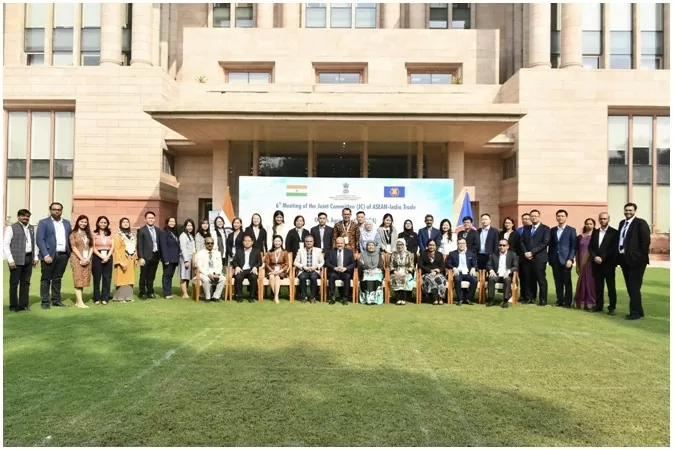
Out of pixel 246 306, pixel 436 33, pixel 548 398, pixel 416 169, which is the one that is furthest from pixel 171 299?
pixel 436 33

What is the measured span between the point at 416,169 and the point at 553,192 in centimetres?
580

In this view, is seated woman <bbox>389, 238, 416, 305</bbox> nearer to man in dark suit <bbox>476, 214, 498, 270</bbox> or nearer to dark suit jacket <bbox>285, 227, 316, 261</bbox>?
man in dark suit <bbox>476, 214, 498, 270</bbox>

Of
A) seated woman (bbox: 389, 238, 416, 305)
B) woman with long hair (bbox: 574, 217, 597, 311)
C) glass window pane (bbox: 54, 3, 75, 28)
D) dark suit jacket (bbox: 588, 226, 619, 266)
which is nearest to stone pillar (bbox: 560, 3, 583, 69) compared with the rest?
woman with long hair (bbox: 574, 217, 597, 311)

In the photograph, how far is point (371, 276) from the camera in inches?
379

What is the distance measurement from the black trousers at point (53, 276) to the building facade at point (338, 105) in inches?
350

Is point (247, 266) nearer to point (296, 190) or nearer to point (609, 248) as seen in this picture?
point (296, 190)

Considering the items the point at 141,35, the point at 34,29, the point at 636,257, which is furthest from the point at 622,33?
the point at 34,29

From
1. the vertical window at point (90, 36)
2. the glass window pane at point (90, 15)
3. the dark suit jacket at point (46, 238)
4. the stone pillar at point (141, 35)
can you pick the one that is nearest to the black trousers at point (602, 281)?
the dark suit jacket at point (46, 238)

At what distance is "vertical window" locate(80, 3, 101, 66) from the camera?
25.1 m

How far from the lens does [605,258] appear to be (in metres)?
8.73

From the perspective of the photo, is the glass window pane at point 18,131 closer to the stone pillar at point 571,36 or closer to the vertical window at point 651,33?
the stone pillar at point 571,36

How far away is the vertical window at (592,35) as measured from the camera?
25.1 m

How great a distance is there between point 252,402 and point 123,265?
6.12 m

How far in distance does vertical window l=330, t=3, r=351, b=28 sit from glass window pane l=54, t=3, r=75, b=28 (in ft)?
41.5
